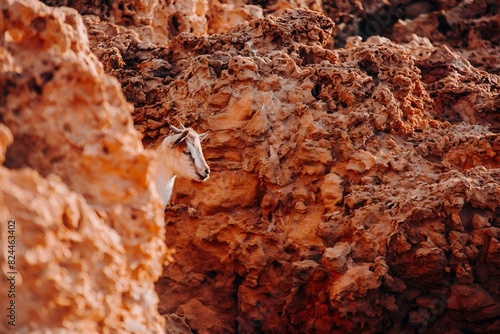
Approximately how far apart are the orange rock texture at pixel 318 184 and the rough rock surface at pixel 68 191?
13.2 ft

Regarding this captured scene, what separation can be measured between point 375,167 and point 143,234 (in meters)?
4.93

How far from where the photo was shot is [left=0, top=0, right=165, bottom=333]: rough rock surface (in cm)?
442

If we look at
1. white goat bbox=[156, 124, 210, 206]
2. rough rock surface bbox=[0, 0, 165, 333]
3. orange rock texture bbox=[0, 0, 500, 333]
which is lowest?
orange rock texture bbox=[0, 0, 500, 333]

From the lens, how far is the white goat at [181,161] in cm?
915

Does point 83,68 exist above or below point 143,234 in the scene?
above

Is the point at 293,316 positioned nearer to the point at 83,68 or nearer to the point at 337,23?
the point at 83,68

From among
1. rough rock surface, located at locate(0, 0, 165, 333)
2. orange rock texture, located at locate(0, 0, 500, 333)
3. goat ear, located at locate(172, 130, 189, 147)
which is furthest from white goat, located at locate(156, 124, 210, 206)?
rough rock surface, located at locate(0, 0, 165, 333)

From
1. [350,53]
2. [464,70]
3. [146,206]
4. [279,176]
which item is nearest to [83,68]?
[146,206]

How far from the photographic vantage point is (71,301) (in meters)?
4.54

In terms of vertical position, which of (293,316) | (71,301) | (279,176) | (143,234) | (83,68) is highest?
(83,68)

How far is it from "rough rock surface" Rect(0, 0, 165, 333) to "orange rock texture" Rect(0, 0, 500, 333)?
159 inches

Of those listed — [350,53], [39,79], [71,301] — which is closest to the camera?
[71,301]

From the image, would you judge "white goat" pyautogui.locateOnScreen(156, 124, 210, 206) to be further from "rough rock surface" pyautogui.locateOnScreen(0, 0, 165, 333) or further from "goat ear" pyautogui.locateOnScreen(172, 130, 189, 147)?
"rough rock surface" pyautogui.locateOnScreen(0, 0, 165, 333)

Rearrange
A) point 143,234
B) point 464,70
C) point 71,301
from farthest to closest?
point 464,70 < point 143,234 < point 71,301
